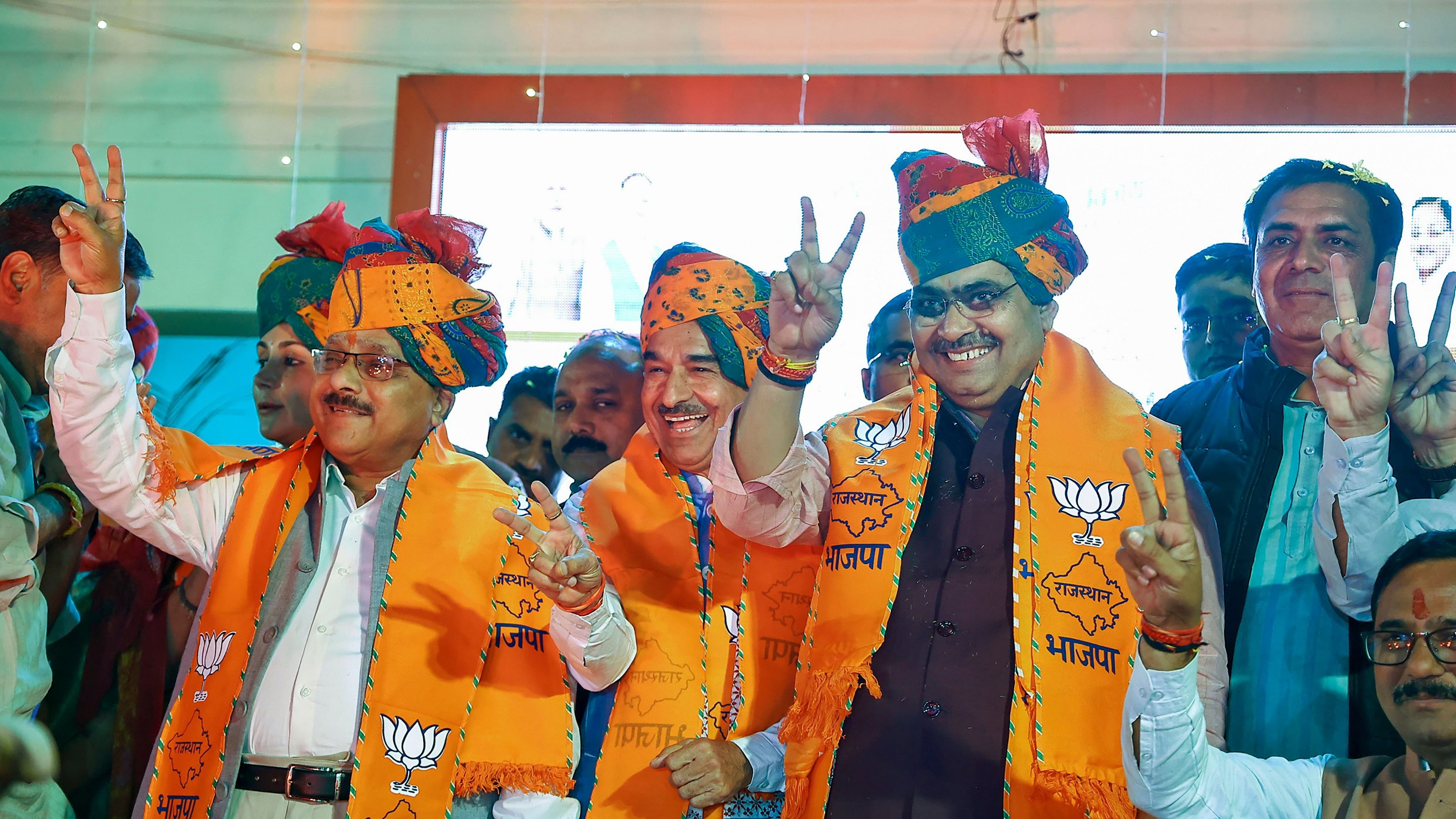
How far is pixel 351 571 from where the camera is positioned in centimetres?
304

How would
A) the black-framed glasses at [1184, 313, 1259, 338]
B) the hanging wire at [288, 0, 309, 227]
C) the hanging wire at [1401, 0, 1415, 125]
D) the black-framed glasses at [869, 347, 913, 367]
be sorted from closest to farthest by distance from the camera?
the black-framed glasses at [1184, 313, 1259, 338], the black-framed glasses at [869, 347, 913, 367], the hanging wire at [1401, 0, 1415, 125], the hanging wire at [288, 0, 309, 227]

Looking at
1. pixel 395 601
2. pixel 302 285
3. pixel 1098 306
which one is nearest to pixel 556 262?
pixel 302 285

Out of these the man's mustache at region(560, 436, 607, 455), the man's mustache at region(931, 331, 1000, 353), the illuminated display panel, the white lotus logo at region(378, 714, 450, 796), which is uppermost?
the illuminated display panel

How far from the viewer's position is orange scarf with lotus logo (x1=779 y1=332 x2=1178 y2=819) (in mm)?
2537

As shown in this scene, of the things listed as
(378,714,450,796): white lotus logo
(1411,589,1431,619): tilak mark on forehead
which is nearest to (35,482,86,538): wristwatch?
(378,714,450,796): white lotus logo

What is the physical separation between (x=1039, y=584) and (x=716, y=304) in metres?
1.15

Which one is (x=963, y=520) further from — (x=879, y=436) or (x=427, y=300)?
(x=427, y=300)

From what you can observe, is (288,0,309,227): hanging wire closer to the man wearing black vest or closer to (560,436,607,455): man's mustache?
(560,436,607,455): man's mustache

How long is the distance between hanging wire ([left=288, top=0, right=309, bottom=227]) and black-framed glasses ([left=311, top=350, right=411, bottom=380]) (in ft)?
9.03

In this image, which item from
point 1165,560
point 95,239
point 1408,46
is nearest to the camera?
point 1165,560

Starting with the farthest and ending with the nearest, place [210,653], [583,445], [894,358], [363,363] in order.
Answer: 1. [583,445]
2. [894,358]
3. [363,363]
4. [210,653]

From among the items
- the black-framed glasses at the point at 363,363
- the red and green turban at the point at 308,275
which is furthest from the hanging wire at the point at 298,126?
the black-framed glasses at the point at 363,363

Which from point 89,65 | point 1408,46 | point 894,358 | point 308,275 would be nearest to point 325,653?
point 308,275

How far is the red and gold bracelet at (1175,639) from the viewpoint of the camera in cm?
215
